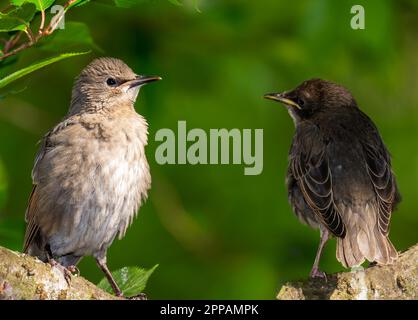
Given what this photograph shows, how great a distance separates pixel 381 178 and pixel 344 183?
30 centimetres

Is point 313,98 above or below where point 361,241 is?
above

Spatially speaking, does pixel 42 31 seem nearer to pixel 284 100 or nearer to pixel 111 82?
pixel 111 82

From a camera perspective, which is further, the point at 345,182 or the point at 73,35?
the point at 345,182

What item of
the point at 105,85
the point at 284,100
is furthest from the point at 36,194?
the point at 284,100

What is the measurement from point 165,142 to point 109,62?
220 centimetres

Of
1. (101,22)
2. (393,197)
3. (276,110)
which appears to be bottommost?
(393,197)

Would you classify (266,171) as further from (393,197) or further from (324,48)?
(393,197)

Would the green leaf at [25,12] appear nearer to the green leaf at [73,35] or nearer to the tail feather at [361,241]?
the green leaf at [73,35]

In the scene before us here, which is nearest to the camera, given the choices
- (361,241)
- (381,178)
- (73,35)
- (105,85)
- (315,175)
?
(73,35)

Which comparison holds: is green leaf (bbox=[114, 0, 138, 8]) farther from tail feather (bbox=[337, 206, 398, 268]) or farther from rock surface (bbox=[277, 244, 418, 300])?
tail feather (bbox=[337, 206, 398, 268])

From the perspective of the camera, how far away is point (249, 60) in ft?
31.6

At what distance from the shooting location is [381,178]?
7176 mm

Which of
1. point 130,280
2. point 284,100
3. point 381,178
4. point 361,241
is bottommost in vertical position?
point 130,280

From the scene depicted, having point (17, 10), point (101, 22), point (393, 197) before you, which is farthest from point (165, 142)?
point (17, 10)
